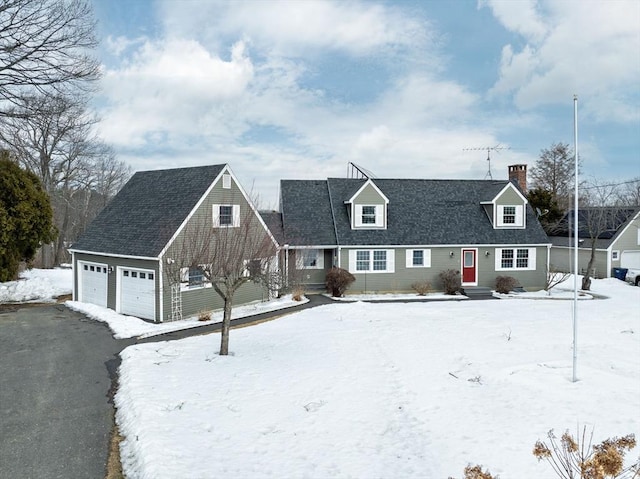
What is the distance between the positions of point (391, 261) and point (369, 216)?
288 cm

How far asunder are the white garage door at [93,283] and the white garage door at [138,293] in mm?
1672

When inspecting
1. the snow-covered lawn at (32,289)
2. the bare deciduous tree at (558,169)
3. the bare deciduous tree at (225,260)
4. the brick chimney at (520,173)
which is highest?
the bare deciduous tree at (558,169)

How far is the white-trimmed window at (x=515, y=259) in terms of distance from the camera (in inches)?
1048

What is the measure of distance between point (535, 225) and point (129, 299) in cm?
2314

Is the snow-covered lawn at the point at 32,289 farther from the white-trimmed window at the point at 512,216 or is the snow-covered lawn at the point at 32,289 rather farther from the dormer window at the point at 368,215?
the white-trimmed window at the point at 512,216

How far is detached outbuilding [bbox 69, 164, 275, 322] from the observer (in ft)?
59.3

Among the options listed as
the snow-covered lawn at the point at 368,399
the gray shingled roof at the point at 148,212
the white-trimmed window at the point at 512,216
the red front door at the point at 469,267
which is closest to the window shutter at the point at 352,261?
the red front door at the point at 469,267

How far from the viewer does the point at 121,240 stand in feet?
65.5

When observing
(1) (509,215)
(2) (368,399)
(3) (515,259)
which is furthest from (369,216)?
(2) (368,399)

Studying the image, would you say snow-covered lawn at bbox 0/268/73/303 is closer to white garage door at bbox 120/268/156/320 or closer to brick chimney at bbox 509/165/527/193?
white garage door at bbox 120/268/156/320

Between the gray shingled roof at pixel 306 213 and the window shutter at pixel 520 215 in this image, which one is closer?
the gray shingled roof at pixel 306 213

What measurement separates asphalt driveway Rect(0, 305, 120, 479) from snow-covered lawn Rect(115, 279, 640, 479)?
54 centimetres

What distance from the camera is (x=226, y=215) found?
20.4 m

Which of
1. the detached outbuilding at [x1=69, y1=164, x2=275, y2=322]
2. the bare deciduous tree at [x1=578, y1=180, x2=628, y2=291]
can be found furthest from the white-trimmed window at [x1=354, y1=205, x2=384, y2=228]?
the bare deciduous tree at [x1=578, y1=180, x2=628, y2=291]
